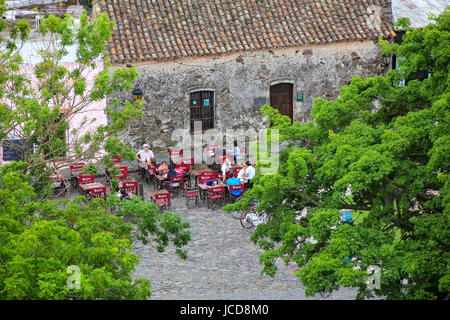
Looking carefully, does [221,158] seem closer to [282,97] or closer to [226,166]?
[226,166]

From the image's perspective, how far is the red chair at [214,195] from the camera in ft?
67.7

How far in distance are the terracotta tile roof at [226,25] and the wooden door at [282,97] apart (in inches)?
72.1

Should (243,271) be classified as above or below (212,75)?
below

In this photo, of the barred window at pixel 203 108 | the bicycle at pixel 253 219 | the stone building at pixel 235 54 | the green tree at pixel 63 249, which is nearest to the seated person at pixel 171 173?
the bicycle at pixel 253 219

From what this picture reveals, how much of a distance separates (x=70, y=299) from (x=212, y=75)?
17788 mm

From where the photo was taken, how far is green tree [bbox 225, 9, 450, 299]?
10.9 m

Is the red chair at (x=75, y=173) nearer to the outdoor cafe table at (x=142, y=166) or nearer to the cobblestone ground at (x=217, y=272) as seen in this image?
the outdoor cafe table at (x=142, y=166)

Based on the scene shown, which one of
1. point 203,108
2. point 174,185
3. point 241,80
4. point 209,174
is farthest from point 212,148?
point 174,185

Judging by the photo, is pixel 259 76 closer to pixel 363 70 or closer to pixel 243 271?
pixel 363 70

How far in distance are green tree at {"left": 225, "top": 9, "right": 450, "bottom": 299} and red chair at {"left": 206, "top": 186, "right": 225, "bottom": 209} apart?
21.7 feet

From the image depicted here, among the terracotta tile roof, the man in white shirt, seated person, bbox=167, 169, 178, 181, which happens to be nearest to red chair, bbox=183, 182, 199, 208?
seated person, bbox=167, 169, 178, 181
